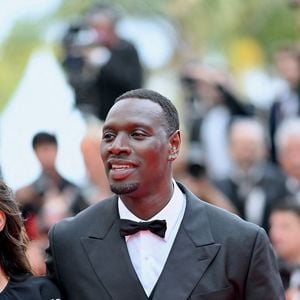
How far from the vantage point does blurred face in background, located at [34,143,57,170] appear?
34.7ft

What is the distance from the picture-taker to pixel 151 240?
5660mm

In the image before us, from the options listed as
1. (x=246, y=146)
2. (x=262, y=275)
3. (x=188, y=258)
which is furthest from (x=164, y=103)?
(x=246, y=146)

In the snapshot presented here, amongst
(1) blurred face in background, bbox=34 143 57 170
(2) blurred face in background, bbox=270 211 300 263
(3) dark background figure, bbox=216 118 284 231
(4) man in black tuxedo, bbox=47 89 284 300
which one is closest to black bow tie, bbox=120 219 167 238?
(4) man in black tuxedo, bbox=47 89 284 300

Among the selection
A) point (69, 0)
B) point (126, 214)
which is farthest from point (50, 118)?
point (69, 0)

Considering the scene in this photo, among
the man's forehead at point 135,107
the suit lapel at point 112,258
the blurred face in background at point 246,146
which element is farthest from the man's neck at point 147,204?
the blurred face in background at point 246,146

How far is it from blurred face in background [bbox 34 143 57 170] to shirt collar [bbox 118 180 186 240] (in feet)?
15.9

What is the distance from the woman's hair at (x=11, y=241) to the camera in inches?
228

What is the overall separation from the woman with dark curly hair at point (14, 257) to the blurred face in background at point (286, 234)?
3.30 meters

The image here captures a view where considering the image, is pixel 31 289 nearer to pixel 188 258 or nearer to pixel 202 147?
pixel 188 258

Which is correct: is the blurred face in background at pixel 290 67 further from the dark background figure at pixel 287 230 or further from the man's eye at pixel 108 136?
the man's eye at pixel 108 136

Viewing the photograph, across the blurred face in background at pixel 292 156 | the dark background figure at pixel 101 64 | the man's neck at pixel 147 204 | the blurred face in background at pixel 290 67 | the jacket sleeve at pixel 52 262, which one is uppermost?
the man's neck at pixel 147 204

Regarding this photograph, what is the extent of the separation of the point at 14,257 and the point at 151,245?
695 mm

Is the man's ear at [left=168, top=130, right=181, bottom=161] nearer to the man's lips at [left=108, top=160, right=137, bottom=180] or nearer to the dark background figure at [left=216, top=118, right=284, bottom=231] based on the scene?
the man's lips at [left=108, top=160, right=137, bottom=180]

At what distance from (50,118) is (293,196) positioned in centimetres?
333
